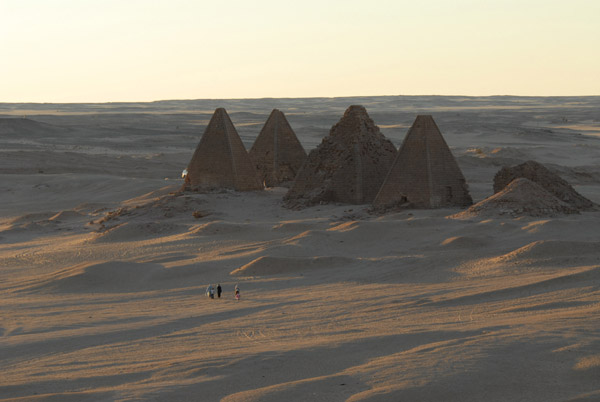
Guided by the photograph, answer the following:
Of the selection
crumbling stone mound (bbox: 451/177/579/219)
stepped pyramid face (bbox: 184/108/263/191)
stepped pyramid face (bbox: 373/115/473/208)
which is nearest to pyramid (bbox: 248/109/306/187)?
stepped pyramid face (bbox: 184/108/263/191)

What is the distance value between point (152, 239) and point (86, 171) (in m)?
19.4

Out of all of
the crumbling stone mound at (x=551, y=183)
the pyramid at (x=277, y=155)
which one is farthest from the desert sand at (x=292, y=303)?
the pyramid at (x=277, y=155)

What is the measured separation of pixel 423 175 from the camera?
62.6ft

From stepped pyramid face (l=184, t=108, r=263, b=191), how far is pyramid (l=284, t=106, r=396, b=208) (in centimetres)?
225

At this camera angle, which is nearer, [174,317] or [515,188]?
[174,317]

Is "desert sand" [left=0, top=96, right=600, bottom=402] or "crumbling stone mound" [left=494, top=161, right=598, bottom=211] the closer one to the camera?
"desert sand" [left=0, top=96, right=600, bottom=402]

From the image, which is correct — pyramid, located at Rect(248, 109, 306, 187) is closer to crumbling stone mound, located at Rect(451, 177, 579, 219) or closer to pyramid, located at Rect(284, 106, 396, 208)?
pyramid, located at Rect(284, 106, 396, 208)

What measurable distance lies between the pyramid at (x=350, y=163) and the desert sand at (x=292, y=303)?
0.61 meters

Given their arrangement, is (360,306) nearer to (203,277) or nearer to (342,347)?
(342,347)

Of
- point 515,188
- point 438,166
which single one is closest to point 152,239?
point 438,166

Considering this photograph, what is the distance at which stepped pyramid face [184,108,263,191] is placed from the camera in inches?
886

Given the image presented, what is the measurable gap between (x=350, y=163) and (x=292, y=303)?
921cm

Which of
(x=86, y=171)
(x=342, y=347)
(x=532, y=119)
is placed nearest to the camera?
(x=342, y=347)

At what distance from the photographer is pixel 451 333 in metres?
8.38
